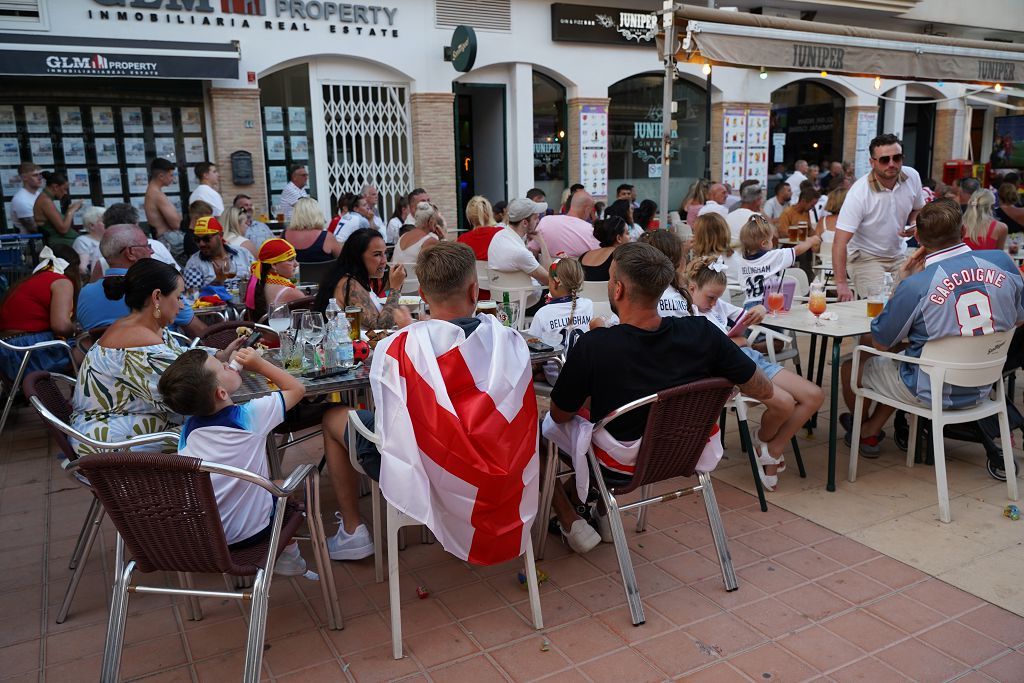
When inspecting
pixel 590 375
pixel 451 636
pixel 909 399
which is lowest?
pixel 451 636

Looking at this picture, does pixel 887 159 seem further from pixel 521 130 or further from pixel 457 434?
pixel 521 130

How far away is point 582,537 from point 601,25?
33.4ft

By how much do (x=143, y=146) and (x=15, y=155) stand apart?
1.30 metres

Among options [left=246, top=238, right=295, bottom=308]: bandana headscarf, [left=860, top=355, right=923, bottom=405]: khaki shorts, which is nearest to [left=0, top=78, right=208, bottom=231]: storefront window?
[left=246, top=238, right=295, bottom=308]: bandana headscarf

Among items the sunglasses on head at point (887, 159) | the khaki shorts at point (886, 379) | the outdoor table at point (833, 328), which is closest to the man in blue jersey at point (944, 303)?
the khaki shorts at point (886, 379)

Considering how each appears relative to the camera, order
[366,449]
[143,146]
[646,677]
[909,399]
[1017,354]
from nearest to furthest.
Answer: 1. [646,677]
2. [366,449]
3. [909,399]
4. [1017,354]
5. [143,146]

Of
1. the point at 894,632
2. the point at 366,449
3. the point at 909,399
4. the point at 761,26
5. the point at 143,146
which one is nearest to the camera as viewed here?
the point at 894,632

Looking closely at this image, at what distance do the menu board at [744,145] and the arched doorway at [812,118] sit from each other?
946mm

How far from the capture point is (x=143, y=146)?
362 inches

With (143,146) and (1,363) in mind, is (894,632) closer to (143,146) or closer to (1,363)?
(1,363)

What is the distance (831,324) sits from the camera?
4.12 metres

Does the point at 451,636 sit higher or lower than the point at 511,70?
lower

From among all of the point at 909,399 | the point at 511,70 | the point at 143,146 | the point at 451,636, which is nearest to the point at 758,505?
the point at 909,399

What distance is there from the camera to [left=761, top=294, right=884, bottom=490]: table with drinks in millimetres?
3918
